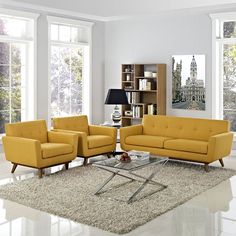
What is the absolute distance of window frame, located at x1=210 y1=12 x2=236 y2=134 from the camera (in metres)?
8.70

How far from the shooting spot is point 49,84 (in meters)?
9.09

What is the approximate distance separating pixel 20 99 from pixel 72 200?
421 cm

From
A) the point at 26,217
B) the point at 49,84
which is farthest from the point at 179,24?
the point at 26,217

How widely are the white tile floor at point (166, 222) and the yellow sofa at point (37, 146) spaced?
120 cm

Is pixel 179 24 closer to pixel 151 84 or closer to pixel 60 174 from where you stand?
pixel 151 84

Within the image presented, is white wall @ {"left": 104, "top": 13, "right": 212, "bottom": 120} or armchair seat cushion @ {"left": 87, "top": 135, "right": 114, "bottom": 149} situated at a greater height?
white wall @ {"left": 104, "top": 13, "right": 212, "bottom": 120}

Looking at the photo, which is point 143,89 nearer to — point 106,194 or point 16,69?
point 16,69

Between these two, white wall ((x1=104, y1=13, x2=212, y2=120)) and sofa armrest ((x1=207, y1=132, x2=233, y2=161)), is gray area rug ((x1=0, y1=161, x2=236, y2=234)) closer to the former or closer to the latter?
sofa armrest ((x1=207, y1=132, x2=233, y2=161))

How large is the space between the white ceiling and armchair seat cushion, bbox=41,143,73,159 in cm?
290

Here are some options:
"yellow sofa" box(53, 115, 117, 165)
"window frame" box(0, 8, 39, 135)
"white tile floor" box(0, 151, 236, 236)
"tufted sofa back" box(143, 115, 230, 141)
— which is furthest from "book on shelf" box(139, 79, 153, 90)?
"white tile floor" box(0, 151, 236, 236)

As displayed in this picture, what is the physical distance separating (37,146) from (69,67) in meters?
4.07

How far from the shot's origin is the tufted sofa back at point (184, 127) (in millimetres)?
7359

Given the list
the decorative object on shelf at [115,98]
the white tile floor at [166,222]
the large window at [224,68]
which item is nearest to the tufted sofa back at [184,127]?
the decorative object on shelf at [115,98]

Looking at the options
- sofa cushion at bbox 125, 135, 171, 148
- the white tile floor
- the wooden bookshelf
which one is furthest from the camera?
the wooden bookshelf
